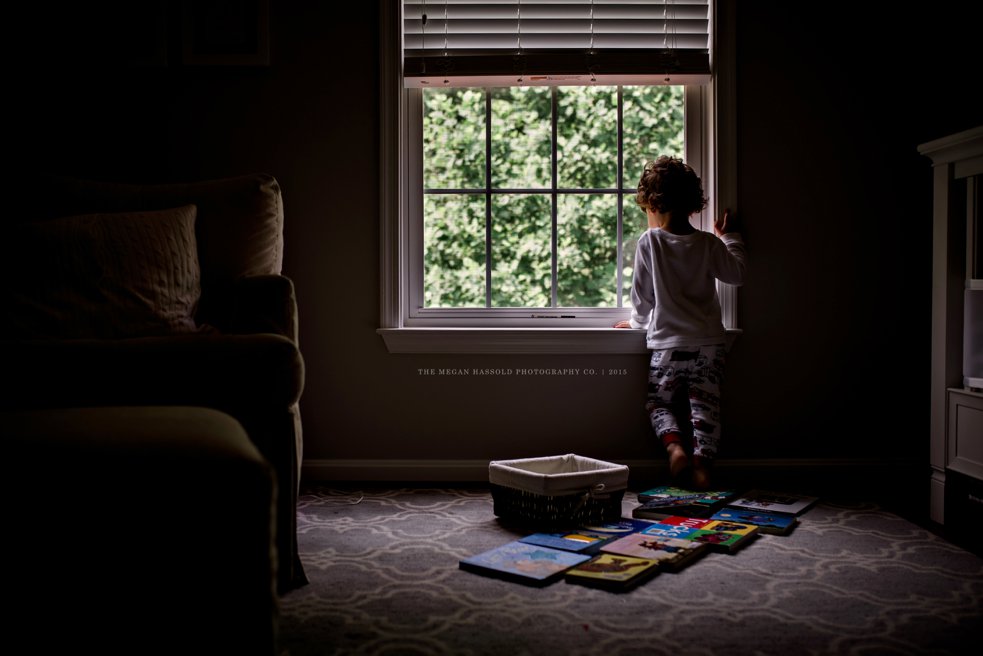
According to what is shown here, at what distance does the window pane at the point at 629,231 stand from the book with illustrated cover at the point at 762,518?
34.1 inches

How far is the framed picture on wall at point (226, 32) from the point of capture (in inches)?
112

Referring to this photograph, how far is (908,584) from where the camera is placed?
1.81m

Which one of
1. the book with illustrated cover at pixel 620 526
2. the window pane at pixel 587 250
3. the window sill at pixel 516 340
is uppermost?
the window pane at pixel 587 250

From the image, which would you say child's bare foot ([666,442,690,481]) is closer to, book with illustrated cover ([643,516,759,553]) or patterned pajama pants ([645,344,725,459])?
patterned pajama pants ([645,344,725,459])

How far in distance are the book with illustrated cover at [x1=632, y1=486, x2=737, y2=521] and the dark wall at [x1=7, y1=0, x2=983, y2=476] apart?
0.34 meters

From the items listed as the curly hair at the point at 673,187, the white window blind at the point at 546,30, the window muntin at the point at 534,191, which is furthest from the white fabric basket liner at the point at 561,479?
the white window blind at the point at 546,30

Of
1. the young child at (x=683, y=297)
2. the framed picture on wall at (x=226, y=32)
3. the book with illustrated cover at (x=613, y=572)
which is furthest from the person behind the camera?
the framed picture on wall at (x=226, y=32)

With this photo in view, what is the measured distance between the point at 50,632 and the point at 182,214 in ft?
4.36

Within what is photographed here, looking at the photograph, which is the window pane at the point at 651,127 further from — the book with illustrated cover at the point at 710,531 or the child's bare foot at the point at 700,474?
the book with illustrated cover at the point at 710,531

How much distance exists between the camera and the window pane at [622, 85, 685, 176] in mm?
2951

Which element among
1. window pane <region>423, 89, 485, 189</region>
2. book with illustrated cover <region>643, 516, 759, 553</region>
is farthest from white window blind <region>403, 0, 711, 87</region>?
book with illustrated cover <region>643, 516, 759, 553</region>

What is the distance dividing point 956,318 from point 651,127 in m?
1.18

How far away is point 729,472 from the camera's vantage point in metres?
2.87

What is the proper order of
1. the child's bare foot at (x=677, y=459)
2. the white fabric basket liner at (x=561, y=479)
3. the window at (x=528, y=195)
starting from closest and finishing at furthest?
the white fabric basket liner at (x=561, y=479)
the child's bare foot at (x=677, y=459)
the window at (x=528, y=195)
